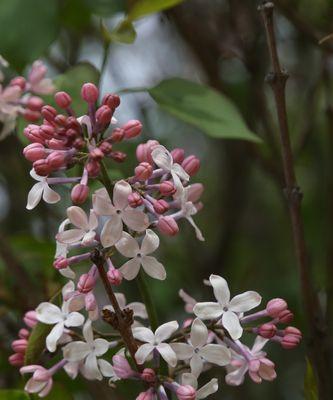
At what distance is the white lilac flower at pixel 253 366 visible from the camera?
1.08 metres

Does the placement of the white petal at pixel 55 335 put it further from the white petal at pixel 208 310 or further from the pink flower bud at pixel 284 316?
the pink flower bud at pixel 284 316

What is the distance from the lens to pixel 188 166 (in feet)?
3.73

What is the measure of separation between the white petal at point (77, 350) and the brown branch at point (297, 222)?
393 mm

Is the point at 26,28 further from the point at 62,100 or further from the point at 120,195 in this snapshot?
the point at 120,195

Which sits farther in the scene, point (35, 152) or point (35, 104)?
point (35, 104)

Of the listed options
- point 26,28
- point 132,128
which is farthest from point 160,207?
point 26,28

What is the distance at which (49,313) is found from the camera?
1.09 m

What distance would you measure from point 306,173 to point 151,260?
7.37 feet

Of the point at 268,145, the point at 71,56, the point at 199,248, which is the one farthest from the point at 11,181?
the point at 268,145

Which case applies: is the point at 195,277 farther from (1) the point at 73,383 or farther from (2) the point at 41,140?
(2) the point at 41,140

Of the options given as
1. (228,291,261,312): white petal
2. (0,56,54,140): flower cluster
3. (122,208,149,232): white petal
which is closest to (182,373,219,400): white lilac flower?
(228,291,261,312): white petal

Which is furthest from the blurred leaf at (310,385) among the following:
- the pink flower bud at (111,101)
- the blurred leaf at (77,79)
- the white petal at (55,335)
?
the blurred leaf at (77,79)

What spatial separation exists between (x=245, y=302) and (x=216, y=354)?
84mm

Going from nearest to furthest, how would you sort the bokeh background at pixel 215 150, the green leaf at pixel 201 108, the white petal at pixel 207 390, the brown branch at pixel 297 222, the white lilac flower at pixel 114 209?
1. the white lilac flower at pixel 114 209
2. the white petal at pixel 207 390
3. the brown branch at pixel 297 222
4. the green leaf at pixel 201 108
5. the bokeh background at pixel 215 150
